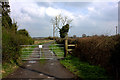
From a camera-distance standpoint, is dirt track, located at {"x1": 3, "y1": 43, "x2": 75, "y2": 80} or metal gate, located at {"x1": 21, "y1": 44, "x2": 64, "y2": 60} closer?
dirt track, located at {"x1": 3, "y1": 43, "x2": 75, "y2": 80}

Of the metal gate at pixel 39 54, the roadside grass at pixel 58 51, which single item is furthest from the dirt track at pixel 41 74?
the roadside grass at pixel 58 51

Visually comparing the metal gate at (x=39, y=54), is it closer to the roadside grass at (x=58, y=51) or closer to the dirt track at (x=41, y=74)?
the roadside grass at (x=58, y=51)

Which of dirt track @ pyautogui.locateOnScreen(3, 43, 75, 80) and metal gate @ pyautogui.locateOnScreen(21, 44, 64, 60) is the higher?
metal gate @ pyautogui.locateOnScreen(21, 44, 64, 60)

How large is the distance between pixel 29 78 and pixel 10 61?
3154mm

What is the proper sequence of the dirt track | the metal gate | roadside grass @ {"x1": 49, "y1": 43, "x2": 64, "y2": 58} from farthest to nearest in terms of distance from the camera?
roadside grass @ {"x1": 49, "y1": 43, "x2": 64, "y2": 58} < the metal gate < the dirt track

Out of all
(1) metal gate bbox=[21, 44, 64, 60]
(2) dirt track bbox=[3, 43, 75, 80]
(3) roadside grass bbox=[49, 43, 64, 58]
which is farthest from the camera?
(3) roadside grass bbox=[49, 43, 64, 58]

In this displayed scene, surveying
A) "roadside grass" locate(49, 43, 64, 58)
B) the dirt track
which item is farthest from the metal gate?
the dirt track

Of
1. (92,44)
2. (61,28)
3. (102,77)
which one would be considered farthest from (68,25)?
(102,77)

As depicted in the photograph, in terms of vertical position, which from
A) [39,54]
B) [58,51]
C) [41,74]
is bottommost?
[41,74]

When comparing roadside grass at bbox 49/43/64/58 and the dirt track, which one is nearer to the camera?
the dirt track

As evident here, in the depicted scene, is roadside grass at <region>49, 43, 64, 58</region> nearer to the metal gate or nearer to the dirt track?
the metal gate

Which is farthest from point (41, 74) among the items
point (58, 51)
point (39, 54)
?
point (58, 51)

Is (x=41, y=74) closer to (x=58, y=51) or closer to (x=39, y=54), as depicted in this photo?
(x=39, y=54)

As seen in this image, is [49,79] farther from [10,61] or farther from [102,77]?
[10,61]
